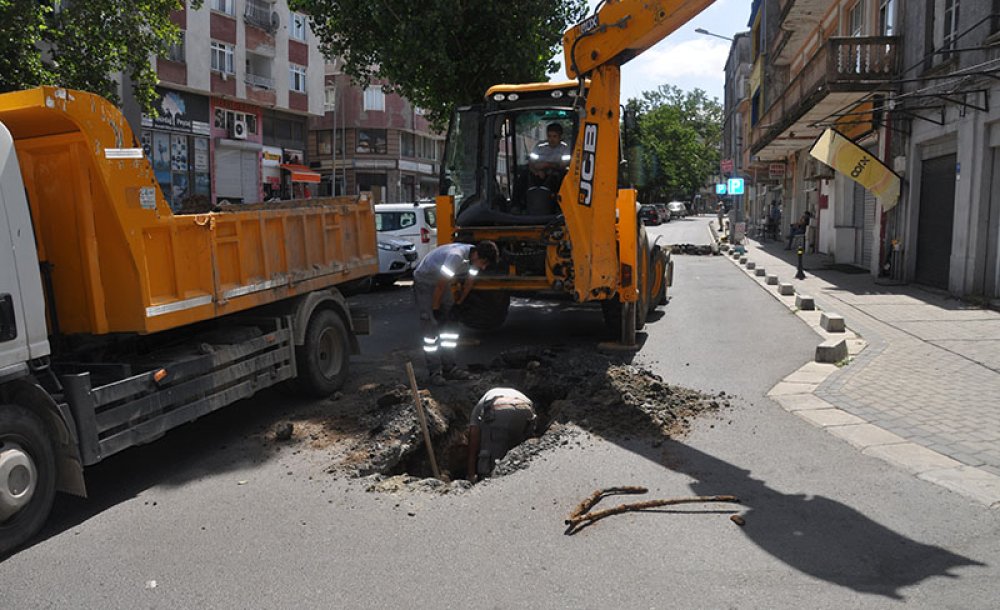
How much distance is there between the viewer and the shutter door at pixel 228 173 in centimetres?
3135

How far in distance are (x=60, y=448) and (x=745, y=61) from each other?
6883cm

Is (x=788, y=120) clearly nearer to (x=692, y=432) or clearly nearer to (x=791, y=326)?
(x=791, y=326)

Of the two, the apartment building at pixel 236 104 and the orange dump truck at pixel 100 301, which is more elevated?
the apartment building at pixel 236 104

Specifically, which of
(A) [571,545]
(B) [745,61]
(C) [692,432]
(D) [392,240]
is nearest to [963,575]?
(A) [571,545]

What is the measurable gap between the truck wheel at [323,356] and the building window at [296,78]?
30.7 meters

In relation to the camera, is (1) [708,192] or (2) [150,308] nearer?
(2) [150,308]

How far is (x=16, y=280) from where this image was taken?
4160 mm

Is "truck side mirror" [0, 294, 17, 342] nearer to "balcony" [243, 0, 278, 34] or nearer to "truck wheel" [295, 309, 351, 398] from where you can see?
"truck wheel" [295, 309, 351, 398]

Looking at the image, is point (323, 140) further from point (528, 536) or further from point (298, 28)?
point (528, 536)

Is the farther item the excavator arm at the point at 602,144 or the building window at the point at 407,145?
the building window at the point at 407,145

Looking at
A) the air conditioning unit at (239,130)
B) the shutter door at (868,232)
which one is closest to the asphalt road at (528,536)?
the shutter door at (868,232)

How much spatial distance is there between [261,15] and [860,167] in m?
27.0

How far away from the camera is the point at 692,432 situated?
598cm

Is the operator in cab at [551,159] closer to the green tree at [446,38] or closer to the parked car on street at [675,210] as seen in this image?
the green tree at [446,38]
